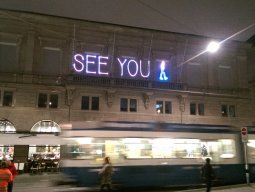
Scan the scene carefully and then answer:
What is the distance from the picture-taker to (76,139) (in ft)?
53.6

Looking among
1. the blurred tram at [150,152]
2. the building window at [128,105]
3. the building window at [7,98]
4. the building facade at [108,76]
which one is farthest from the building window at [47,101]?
the blurred tram at [150,152]

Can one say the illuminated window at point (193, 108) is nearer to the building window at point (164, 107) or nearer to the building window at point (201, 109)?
the building window at point (201, 109)

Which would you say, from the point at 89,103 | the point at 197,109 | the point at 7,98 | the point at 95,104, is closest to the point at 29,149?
the point at 7,98

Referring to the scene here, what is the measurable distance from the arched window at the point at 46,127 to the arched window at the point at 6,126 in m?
1.90

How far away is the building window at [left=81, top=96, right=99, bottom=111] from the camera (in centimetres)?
3247

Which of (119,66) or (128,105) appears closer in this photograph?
(128,105)

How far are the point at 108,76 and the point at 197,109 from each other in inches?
443

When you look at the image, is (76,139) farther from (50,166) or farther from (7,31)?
(7,31)

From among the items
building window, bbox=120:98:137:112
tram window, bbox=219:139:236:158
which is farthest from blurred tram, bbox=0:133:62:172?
tram window, bbox=219:139:236:158

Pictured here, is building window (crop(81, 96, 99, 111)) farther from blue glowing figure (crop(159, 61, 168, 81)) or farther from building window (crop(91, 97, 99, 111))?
→ blue glowing figure (crop(159, 61, 168, 81))

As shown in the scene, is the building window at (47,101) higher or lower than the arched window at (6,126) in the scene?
higher

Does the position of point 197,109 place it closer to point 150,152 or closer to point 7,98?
point 7,98

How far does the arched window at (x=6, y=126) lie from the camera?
97.3 ft

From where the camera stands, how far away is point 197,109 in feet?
121
